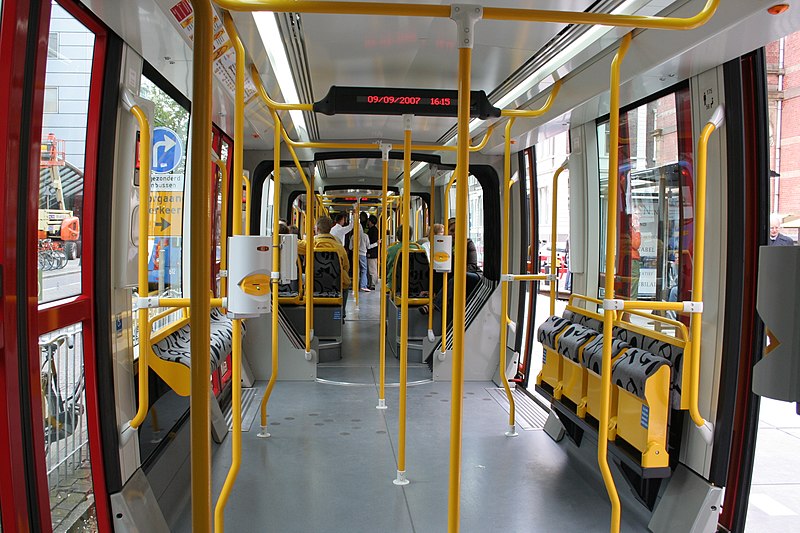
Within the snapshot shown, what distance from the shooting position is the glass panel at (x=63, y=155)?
2340mm

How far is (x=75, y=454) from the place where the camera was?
273 cm

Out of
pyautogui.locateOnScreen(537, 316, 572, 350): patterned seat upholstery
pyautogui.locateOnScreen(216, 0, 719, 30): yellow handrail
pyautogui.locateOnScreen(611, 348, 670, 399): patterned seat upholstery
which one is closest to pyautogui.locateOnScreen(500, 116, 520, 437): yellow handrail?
pyautogui.locateOnScreen(537, 316, 572, 350): patterned seat upholstery

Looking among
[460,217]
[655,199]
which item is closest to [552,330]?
[655,199]

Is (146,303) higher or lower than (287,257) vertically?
lower

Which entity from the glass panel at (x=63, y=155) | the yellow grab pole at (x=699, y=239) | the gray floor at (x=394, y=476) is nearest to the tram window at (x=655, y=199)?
the yellow grab pole at (x=699, y=239)

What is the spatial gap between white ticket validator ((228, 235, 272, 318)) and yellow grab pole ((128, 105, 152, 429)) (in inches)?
19.9

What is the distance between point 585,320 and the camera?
4.55 metres

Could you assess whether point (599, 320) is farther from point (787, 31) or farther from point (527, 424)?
point (787, 31)

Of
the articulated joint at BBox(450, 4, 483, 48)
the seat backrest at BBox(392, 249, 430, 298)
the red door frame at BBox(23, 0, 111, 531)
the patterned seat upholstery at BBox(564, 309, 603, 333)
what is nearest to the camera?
the articulated joint at BBox(450, 4, 483, 48)

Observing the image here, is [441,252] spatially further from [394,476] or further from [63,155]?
[63,155]

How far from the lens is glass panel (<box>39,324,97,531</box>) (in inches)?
97.5

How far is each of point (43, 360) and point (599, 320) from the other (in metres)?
3.34

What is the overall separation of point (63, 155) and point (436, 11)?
5.23 ft

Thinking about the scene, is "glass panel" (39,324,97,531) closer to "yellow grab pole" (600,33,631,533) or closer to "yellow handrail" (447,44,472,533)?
"yellow handrail" (447,44,472,533)
